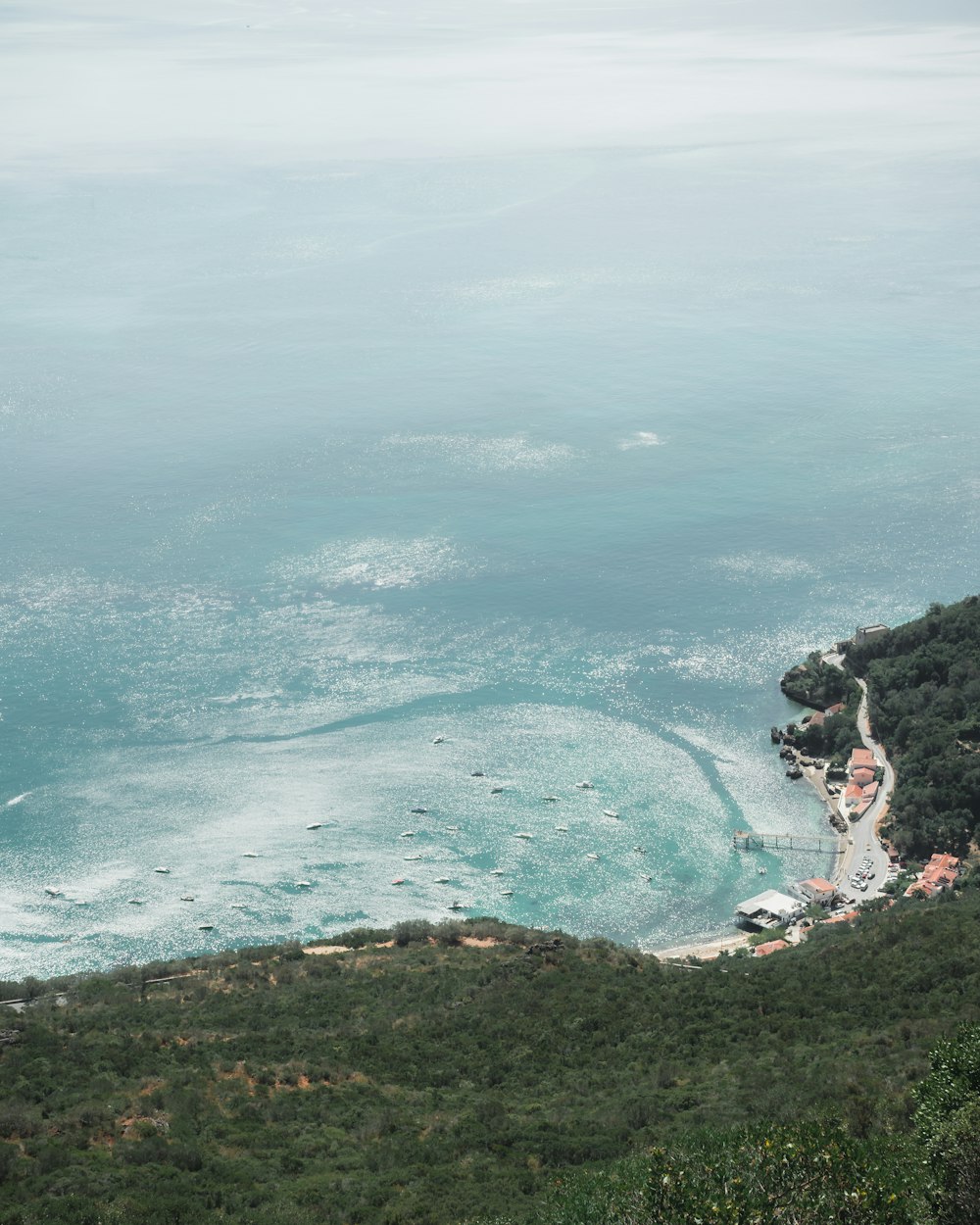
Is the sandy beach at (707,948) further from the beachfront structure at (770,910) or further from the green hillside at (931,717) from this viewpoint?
the green hillside at (931,717)

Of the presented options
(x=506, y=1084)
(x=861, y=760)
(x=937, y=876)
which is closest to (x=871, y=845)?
(x=937, y=876)

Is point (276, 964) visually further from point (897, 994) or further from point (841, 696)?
point (841, 696)

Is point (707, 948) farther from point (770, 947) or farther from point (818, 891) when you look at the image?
point (818, 891)

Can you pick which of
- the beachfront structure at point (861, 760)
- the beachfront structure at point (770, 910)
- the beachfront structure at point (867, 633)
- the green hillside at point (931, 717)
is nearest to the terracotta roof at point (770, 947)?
the beachfront structure at point (770, 910)

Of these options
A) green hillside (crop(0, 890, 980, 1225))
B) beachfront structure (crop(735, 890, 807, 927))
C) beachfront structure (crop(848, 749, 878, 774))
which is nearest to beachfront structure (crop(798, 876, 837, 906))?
beachfront structure (crop(735, 890, 807, 927))

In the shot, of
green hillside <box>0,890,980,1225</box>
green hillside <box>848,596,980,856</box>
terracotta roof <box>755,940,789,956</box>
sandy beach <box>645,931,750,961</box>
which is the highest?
green hillside <box>0,890,980,1225</box>

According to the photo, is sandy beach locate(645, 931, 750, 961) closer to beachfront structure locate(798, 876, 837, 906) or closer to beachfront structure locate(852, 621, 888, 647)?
beachfront structure locate(798, 876, 837, 906)
